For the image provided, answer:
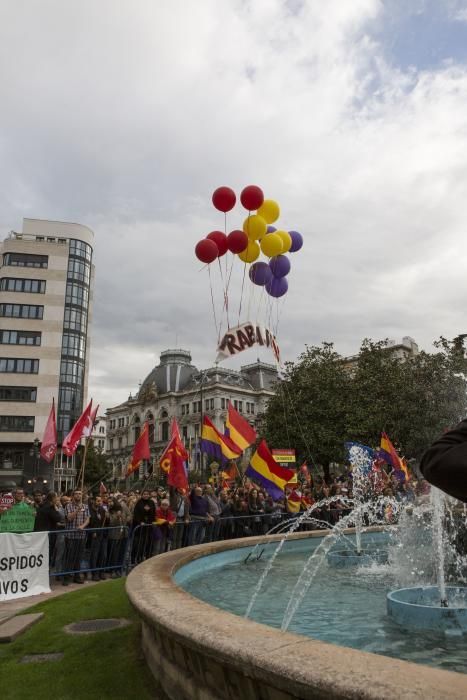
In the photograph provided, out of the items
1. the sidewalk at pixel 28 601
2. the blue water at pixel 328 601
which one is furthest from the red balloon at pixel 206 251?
the sidewalk at pixel 28 601

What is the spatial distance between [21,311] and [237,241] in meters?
45.0

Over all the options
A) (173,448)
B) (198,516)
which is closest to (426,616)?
(198,516)

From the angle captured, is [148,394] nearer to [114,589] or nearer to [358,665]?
[114,589]

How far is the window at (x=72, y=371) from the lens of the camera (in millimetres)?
64725

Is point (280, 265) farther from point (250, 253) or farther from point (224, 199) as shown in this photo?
point (224, 199)

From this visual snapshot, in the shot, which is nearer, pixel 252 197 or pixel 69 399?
pixel 252 197

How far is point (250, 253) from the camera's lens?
16.2m

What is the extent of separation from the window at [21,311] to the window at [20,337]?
1.72m

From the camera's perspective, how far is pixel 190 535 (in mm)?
13383

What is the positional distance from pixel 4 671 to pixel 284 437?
3834 centimetres

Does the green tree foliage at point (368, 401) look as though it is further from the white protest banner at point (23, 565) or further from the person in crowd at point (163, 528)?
the white protest banner at point (23, 565)

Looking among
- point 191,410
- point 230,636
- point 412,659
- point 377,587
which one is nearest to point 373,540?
point 377,587

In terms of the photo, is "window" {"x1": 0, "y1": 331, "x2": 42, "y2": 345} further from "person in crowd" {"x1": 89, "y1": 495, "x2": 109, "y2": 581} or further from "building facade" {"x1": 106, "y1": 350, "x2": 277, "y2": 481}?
"person in crowd" {"x1": 89, "y1": 495, "x2": 109, "y2": 581}

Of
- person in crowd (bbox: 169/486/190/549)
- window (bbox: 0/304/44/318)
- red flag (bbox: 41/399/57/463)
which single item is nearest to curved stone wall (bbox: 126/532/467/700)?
person in crowd (bbox: 169/486/190/549)
